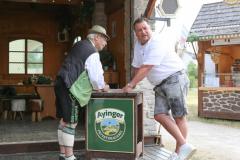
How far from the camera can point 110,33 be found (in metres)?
9.17

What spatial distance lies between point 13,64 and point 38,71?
77cm

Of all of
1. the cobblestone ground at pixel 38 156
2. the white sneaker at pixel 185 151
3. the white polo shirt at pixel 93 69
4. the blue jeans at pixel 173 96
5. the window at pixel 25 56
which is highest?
the window at pixel 25 56

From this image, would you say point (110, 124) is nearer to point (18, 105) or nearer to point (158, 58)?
point (158, 58)

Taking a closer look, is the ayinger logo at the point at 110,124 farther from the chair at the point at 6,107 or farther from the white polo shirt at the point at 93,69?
the chair at the point at 6,107

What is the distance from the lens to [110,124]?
18.2 ft

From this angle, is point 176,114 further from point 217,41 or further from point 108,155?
point 217,41

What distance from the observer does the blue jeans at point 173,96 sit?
506 cm

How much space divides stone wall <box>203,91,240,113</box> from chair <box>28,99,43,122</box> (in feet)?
22.6

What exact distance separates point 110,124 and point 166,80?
0.96 meters

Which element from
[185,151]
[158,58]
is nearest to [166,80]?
[158,58]

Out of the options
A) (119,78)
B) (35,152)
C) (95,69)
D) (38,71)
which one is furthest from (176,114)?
(38,71)

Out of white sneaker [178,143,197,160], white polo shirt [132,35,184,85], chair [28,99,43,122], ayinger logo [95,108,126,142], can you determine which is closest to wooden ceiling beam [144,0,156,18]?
white polo shirt [132,35,184,85]

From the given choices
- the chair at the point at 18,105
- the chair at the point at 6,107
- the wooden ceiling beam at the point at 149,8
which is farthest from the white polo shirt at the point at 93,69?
the chair at the point at 6,107

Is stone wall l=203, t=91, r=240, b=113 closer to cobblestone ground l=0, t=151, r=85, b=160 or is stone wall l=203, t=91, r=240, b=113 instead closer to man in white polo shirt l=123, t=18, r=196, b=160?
cobblestone ground l=0, t=151, r=85, b=160
